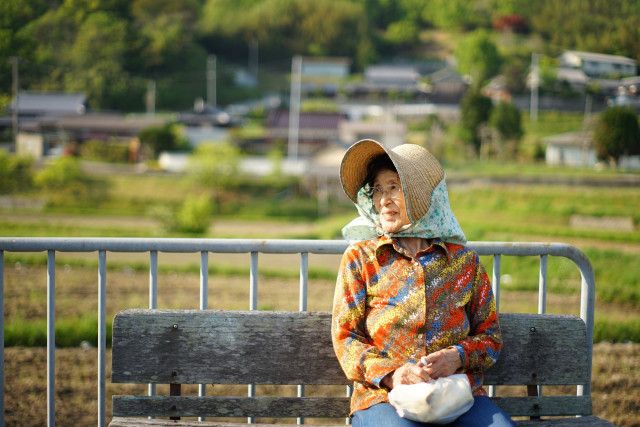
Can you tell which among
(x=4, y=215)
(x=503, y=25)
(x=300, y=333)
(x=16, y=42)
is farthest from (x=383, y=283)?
(x=4, y=215)

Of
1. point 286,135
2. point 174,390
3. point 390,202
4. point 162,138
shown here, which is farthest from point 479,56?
point 174,390

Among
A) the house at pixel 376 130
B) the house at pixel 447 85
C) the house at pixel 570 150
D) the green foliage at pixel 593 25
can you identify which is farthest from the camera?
the house at pixel 376 130

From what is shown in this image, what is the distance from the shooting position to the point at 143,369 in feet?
7.63

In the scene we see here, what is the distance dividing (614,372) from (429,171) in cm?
381

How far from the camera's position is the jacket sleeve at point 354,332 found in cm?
212

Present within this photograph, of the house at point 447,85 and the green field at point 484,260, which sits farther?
the house at point 447,85

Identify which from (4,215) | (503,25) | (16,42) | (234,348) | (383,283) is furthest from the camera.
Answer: (4,215)

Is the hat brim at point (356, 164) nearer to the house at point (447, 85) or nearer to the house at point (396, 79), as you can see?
the house at point (447, 85)

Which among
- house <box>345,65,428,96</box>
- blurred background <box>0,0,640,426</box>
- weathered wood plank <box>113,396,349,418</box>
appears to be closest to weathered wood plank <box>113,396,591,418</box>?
weathered wood plank <box>113,396,349,418</box>

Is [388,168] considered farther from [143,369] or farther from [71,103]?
[71,103]

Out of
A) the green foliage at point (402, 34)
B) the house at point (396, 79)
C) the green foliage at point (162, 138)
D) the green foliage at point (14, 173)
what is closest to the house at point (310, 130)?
the house at point (396, 79)

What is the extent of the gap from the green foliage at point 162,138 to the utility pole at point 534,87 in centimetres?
1551

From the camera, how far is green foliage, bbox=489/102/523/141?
600 inches

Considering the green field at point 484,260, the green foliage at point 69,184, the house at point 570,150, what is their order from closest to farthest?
1. the green field at point 484,260
2. the house at point 570,150
3. the green foliage at point 69,184
